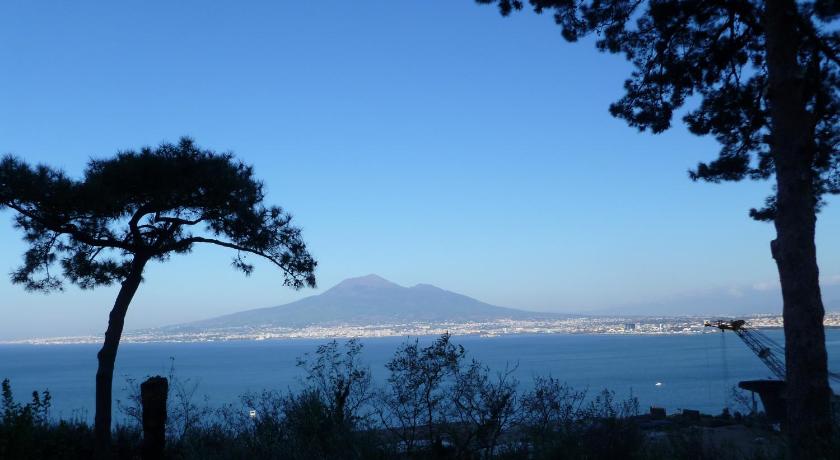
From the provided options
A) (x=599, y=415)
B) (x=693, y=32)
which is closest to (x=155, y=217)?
(x=599, y=415)

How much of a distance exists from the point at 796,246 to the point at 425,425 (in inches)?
143

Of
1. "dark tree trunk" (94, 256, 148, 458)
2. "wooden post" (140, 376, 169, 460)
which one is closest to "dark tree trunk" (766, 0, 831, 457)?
"wooden post" (140, 376, 169, 460)

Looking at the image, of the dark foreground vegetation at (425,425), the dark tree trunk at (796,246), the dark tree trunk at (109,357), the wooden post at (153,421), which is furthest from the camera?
the dark tree trunk at (109,357)

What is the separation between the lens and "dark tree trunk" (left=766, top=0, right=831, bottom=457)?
604 cm

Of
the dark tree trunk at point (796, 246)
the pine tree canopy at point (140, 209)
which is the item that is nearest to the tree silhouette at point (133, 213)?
the pine tree canopy at point (140, 209)

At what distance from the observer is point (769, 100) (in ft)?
22.8

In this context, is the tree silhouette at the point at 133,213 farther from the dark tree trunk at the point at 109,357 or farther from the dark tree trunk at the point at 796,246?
the dark tree trunk at the point at 796,246

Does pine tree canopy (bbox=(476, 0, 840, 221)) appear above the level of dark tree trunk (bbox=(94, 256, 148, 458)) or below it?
above

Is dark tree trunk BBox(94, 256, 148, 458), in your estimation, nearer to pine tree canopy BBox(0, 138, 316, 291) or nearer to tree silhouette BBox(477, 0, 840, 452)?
pine tree canopy BBox(0, 138, 316, 291)

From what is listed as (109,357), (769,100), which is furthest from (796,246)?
(109,357)

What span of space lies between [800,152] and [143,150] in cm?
715

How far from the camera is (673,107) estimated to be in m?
8.62

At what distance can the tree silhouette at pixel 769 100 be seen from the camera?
20.3ft

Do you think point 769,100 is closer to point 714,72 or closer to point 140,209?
point 714,72
